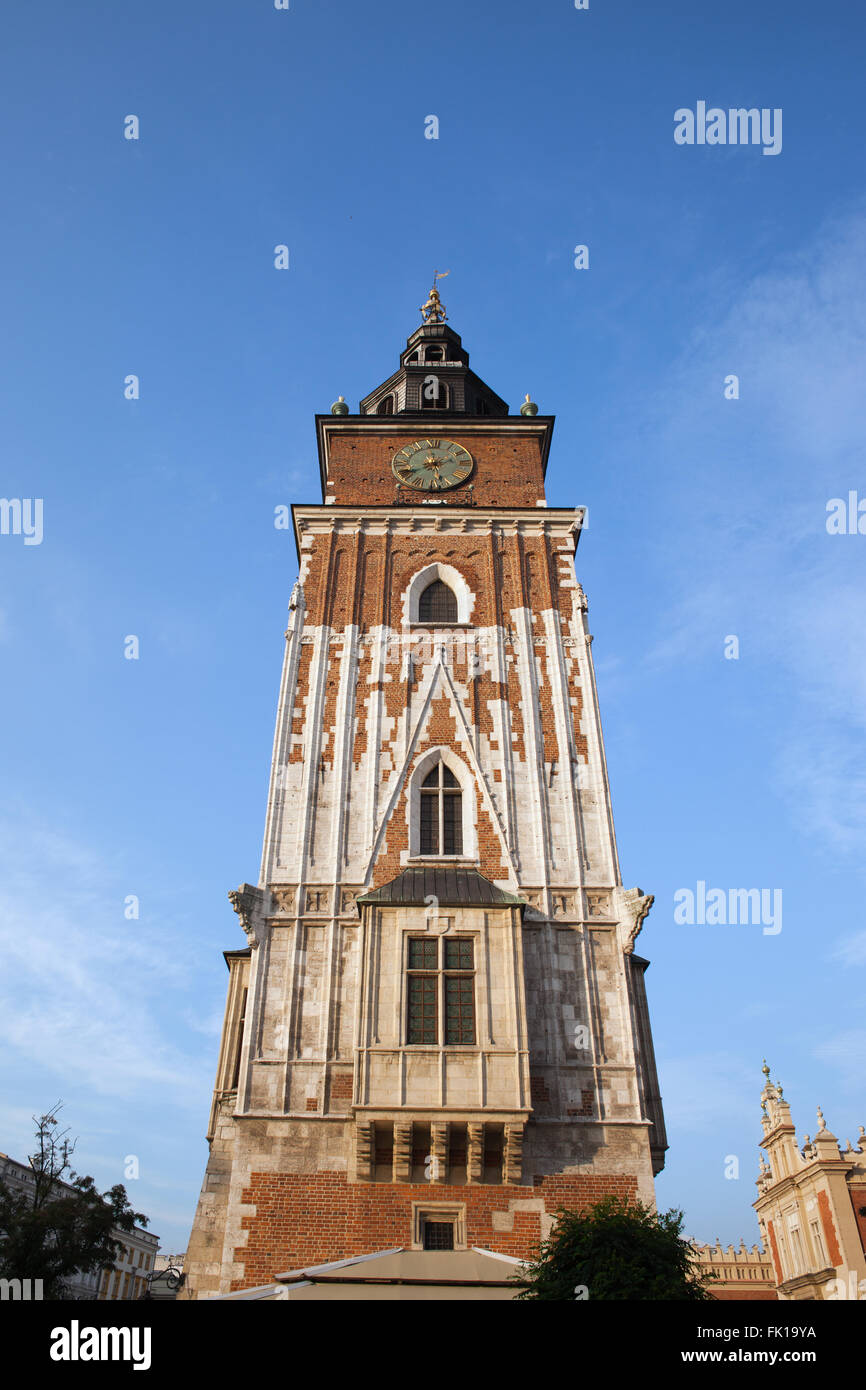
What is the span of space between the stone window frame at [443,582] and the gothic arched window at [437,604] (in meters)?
0.12

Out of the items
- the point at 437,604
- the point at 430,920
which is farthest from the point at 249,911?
the point at 437,604

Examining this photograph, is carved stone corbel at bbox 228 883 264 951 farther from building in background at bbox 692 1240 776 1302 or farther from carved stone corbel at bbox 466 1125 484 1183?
building in background at bbox 692 1240 776 1302

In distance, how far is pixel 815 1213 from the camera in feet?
167

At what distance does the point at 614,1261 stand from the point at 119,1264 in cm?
8678

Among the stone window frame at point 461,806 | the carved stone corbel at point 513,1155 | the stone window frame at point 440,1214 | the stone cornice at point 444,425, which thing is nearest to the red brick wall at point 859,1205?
the carved stone corbel at point 513,1155

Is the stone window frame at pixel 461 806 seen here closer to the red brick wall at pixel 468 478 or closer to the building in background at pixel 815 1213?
the red brick wall at pixel 468 478

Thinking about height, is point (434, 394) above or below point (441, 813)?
above

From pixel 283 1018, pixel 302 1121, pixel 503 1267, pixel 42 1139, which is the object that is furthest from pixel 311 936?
pixel 42 1139

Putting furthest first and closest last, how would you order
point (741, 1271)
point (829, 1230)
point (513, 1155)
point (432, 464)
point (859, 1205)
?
point (741, 1271) → point (829, 1230) → point (859, 1205) → point (432, 464) → point (513, 1155)

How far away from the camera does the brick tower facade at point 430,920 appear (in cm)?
1923

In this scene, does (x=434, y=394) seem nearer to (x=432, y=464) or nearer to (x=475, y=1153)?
(x=432, y=464)

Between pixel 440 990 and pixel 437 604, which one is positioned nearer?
pixel 440 990

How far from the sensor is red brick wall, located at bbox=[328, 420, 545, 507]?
30969 millimetres

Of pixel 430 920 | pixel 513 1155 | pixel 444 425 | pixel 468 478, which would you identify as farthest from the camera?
pixel 444 425
